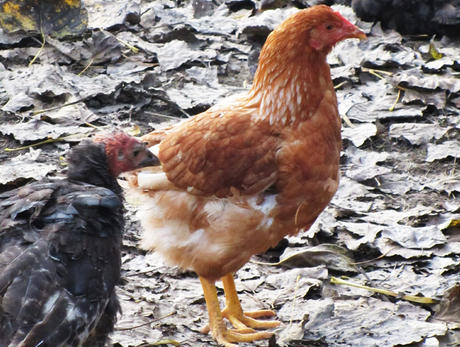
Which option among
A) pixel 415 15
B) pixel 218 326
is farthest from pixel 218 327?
pixel 415 15

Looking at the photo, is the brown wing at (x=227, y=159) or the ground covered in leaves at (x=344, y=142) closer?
the brown wing at (x=227, y=159)

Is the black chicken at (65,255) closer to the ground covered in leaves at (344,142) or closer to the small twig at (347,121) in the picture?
the ground covered in leaves at (344,142)

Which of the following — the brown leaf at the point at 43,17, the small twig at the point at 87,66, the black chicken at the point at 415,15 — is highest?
the brown leaf at the point at 43,17

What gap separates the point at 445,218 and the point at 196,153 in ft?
6.06

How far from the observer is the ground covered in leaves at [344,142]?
4.19 m

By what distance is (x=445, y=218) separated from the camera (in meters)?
4.91

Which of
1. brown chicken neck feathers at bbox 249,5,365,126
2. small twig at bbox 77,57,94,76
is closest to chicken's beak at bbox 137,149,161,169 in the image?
brown chicken neck feathers at bbox 249,5,365,126

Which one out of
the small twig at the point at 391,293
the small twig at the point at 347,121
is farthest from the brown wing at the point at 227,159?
the small twig at the point at 347,121

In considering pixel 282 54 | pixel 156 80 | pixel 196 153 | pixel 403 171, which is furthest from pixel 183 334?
pixel 156 80

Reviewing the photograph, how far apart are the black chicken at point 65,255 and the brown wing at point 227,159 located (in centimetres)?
24

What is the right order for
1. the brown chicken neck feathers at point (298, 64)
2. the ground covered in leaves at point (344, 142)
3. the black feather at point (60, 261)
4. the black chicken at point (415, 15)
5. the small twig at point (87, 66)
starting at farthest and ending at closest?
the black chicken at point (415, 15), the small twig at point (87, 66), the ground covered in leaves at point (344, 142), the brown chicken neck feathers at point (298, 64), the black feather at point (60, 261)

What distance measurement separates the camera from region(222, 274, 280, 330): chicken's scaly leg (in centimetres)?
421

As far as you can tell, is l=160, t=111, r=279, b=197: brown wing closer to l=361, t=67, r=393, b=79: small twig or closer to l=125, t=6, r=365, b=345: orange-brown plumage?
l=125, t=6, r=365, b=345: orange-brown plumage

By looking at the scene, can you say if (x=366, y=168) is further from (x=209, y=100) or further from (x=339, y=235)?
(x=209, y=100)
